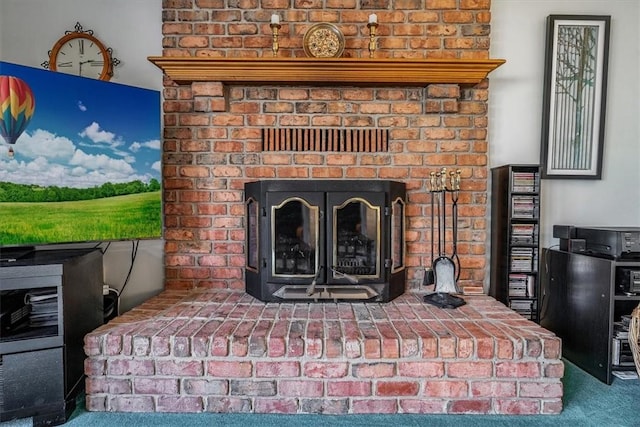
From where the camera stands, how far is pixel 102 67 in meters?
2.15

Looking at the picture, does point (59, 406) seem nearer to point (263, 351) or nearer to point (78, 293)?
point (78, 293)

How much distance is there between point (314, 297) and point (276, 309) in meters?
0.21

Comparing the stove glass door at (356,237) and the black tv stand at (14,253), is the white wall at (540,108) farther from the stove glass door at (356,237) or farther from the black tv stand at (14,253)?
the black tv stand at (14,253)

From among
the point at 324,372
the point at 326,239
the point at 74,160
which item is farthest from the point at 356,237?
the point at 74,160

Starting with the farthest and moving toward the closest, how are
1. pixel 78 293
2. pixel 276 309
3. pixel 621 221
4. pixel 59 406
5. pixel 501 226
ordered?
1. pixel 621 221
2. pixel 501 226
3. pixel 276 309
4. pixel 78 293
5. pixel 59 406

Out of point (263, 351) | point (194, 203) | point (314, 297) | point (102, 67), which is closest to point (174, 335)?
point (263, 351)

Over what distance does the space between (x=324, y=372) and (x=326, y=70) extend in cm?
152

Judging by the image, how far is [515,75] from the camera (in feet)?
7.29

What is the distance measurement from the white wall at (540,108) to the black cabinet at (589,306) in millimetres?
358

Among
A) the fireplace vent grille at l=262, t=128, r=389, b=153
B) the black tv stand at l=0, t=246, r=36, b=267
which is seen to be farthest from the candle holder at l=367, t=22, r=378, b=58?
the black tv stand at l=0, t=246, r=36, b=267

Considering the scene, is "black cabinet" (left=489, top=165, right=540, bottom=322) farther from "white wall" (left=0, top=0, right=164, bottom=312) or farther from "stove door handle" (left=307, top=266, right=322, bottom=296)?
"white wall" (left=0, top=0, right=164, bottom=312)

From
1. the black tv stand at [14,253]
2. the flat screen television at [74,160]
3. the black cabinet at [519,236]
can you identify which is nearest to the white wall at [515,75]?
the black cabinet at [519,236]

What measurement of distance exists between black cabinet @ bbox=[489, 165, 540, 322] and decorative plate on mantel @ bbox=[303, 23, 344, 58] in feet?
3.89

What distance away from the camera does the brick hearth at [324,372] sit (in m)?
1.47
